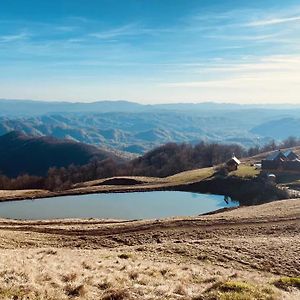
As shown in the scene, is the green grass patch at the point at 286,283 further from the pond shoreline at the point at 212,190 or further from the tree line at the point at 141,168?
the tree line at the point at 141,168

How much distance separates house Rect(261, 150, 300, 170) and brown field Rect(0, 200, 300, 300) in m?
35.1

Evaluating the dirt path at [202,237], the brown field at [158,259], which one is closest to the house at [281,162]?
the brown field at [158,259]

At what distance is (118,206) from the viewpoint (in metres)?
64.0

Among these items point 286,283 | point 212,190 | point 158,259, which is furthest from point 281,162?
point 286,283

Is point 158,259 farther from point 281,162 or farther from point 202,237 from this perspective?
point 281,162

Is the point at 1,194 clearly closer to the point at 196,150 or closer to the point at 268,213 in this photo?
the point at 268,213

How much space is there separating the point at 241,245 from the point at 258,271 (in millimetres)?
4873

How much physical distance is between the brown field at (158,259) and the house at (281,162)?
3514 cm

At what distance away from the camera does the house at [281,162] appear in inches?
3287

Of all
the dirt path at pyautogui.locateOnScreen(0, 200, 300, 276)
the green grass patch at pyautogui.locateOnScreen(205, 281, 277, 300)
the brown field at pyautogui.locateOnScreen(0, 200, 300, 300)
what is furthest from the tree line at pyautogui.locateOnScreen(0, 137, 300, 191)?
the green grass patch at pyautogui.locateOnScreen(205, 281, 277, 300)

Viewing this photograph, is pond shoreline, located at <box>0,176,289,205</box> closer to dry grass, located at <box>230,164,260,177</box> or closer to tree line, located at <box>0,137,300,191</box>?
dry grass, located at <box>230,164,260,177</box>

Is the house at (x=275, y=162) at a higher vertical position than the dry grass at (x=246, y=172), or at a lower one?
higher

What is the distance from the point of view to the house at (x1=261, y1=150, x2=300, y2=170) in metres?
83.5

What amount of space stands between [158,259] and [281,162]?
6547 centimetres
